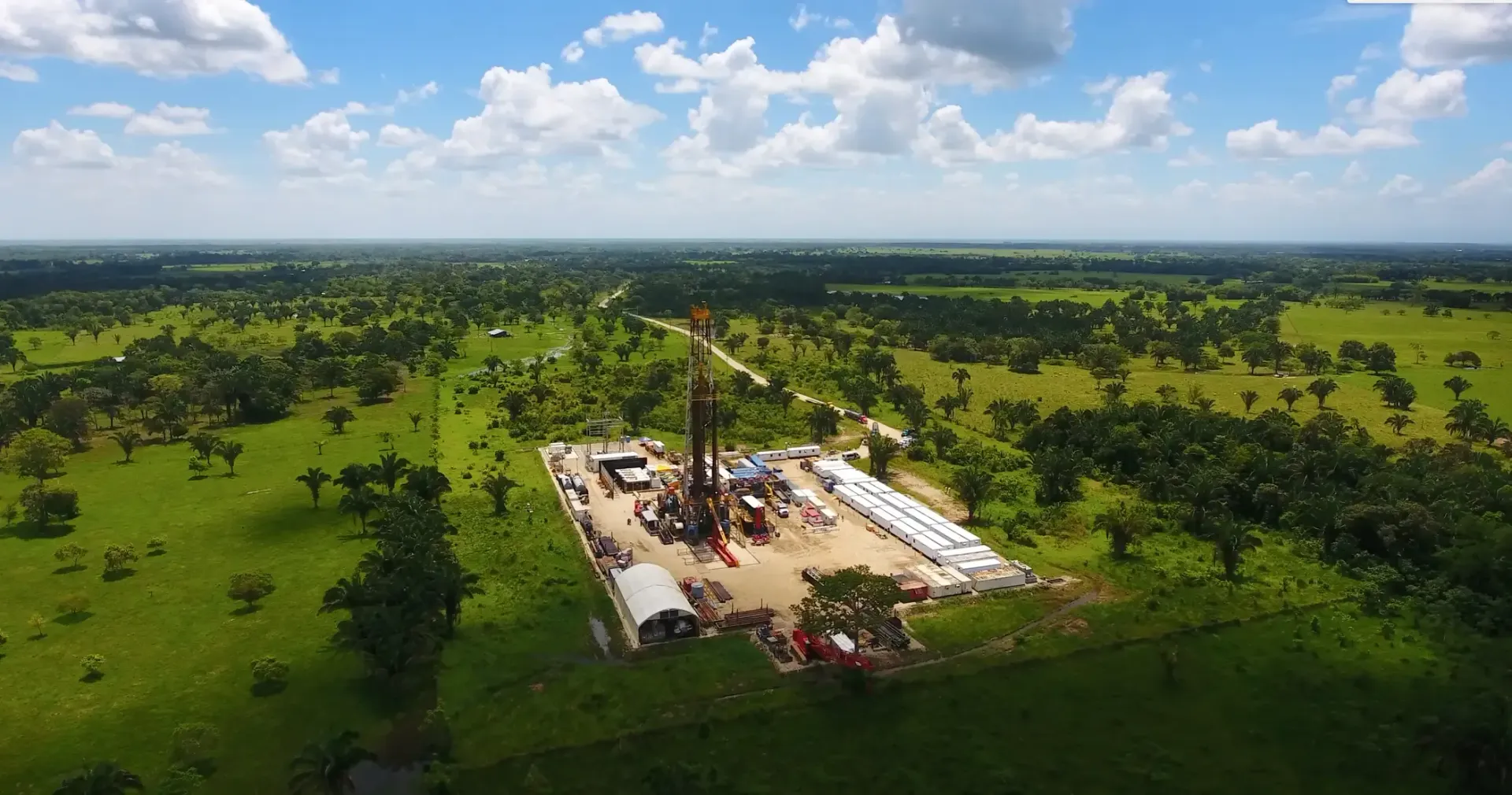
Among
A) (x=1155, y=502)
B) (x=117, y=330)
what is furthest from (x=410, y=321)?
(x=1155, y=502)

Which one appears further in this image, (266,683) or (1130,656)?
(1130,656)

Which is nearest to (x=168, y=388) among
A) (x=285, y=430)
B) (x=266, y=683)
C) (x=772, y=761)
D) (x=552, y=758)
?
(x=285, y=430)

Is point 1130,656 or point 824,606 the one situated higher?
point 824,606

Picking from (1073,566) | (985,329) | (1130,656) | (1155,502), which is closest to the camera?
(1130,656)

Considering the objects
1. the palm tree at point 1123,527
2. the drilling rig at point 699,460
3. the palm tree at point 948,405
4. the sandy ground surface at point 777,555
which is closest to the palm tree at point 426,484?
the sandy ground surface at point 777,555

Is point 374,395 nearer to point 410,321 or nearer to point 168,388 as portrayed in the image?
point 168,388

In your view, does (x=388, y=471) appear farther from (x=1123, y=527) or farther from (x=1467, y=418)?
(x=1467, y=418)

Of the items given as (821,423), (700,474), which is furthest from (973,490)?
(821,423)

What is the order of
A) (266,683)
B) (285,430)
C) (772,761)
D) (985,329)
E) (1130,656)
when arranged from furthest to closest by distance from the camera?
(985,329)
(285,430)
(1130,656)
(266,683)
(772,761)
